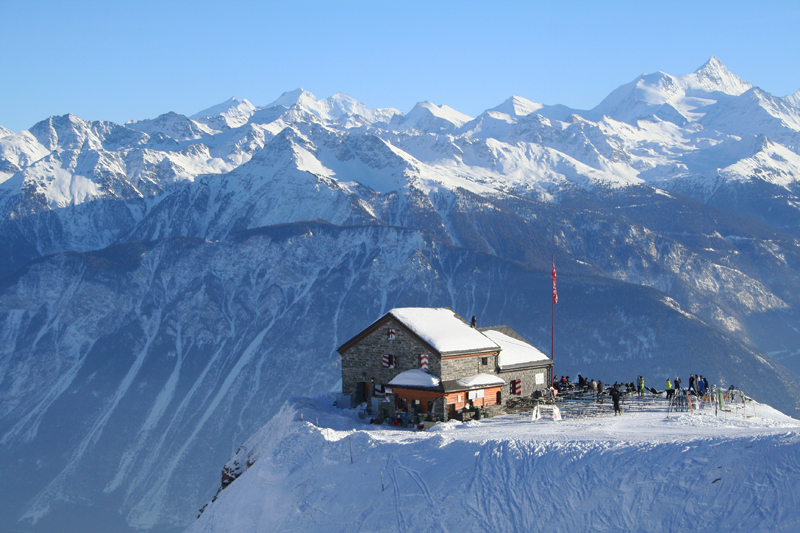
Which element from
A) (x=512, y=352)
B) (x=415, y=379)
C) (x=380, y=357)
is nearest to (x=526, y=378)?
(x=512, y=352)

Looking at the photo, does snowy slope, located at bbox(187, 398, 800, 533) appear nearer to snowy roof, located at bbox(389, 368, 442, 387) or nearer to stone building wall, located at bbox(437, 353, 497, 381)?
snowy roof, located at bbox(389, 368, 442, 387)

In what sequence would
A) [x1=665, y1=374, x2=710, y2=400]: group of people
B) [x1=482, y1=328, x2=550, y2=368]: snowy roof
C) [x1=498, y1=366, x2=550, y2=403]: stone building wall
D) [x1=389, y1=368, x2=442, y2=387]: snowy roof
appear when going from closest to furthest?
[x1=389, y1=368, x2=442, y2=387]: snowy roof
[x1=665, y1=374, x2=710, y2=400]: group of people
[x1=498, y1=366, x2=550, y2=403]: stone building wall
[x1=482, y1=328, x2=550, y2=368]: snowy roof

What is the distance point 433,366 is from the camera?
59312 millimetres

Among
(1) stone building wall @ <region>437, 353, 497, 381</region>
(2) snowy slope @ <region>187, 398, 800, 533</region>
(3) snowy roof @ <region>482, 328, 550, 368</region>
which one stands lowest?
(2) snowy slope @ <region>187, 398, 800, 533</region>

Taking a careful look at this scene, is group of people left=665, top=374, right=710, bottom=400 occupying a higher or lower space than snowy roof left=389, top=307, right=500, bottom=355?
lower

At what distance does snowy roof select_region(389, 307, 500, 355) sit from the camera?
59.9 meters

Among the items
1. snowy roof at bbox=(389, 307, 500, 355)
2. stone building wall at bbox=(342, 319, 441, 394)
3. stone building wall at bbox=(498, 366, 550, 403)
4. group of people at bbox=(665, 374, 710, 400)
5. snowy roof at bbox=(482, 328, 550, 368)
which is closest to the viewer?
group of people at bbox=(665, 374, 710, 400)

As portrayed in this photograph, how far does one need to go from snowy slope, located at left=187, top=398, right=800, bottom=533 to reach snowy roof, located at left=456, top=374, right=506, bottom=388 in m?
8.19

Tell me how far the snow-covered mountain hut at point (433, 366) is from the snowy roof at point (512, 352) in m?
0.08

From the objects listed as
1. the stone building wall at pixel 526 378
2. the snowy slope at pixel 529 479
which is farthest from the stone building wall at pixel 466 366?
the snowy slope at pixel 529 479

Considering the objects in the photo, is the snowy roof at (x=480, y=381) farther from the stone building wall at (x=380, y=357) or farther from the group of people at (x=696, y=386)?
the group of people at (x=696, y=386)

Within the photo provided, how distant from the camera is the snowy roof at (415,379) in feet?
189

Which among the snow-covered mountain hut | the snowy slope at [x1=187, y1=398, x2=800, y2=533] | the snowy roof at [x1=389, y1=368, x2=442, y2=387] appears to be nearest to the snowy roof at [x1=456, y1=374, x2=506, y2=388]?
the snow-covered mountain hut

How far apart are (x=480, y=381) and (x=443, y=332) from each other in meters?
5.25
